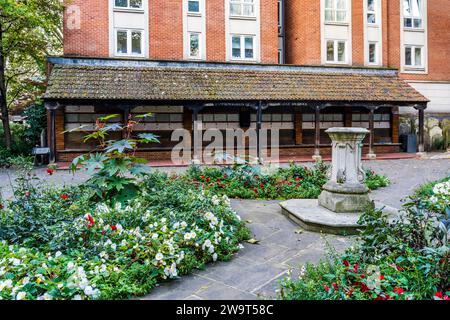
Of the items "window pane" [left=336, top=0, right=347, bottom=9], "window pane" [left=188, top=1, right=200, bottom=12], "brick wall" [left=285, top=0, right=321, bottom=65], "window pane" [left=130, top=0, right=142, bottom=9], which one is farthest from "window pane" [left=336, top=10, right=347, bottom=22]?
"window pane" [left=130, top=0, right=142, bottom=9]

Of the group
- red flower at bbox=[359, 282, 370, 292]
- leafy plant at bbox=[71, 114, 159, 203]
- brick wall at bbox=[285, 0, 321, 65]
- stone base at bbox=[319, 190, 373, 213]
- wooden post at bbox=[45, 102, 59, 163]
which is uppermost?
brick wall at bbox=[285, 0, 321, 65]

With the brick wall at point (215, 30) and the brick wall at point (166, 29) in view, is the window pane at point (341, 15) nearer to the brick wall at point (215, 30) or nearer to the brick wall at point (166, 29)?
the brick wall at point (215, 30)

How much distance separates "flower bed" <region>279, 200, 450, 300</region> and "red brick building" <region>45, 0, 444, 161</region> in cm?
1294

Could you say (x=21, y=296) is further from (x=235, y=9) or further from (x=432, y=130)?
(x=432, y=130)

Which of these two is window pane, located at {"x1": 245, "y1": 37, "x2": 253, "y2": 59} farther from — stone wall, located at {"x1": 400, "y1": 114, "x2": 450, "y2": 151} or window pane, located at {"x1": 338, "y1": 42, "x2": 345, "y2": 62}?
stone wall, located at {"x1": 400, "y1": 114, "x2": 450, "y2": 151}

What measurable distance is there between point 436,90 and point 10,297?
994 inches

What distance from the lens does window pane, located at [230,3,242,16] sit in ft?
64.1

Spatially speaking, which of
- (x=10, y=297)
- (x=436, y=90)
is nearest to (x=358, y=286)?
(x=10, y=297)

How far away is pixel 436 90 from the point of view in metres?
22.5

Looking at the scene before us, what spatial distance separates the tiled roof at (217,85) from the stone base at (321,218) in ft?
33.2

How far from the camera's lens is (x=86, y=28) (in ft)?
56.9

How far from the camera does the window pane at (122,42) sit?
1792cm

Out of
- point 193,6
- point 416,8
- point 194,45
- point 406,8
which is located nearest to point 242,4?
point 193,6

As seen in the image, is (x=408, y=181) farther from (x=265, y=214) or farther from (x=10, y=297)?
(x=10, y=297)
